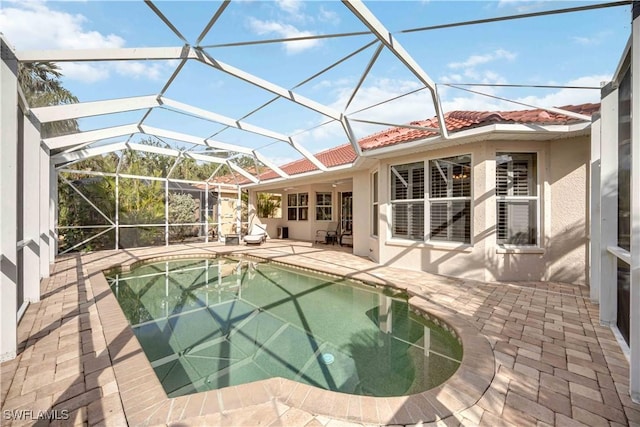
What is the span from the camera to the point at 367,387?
3129 mm

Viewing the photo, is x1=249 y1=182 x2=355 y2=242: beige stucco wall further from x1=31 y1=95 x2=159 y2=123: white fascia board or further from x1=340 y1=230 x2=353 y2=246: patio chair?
x1=31 y1=95 x2=159 y2=123: white fascia board

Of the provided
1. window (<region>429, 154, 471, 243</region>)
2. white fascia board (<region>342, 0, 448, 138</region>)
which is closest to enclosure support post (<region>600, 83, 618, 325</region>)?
white fascia board (<region>342, 0, 448, 138</region>)

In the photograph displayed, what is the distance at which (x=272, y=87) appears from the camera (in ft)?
19.9

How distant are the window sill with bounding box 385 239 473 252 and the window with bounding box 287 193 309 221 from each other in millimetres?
8332

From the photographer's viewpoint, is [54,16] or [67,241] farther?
[67,241]

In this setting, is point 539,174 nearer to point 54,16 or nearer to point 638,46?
point 638,46

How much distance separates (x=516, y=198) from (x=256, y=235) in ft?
37.6

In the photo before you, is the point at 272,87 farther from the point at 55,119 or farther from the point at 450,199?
the point at 450,199

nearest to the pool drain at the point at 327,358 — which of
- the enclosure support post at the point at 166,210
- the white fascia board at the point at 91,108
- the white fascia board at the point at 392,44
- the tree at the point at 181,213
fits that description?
the white fascia board at the point at 392,44

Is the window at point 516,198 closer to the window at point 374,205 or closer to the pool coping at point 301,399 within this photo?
the window at point 374,205

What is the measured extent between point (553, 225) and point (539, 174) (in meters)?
1.29

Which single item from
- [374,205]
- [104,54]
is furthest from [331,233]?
[104,54]

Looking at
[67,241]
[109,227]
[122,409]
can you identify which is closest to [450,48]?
[122,409]

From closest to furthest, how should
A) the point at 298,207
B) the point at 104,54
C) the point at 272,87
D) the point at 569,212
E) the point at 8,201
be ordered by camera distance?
the point at 8,201
the point at 104,54
the point at 272,87
the point at 569,212
the point at 298,207
